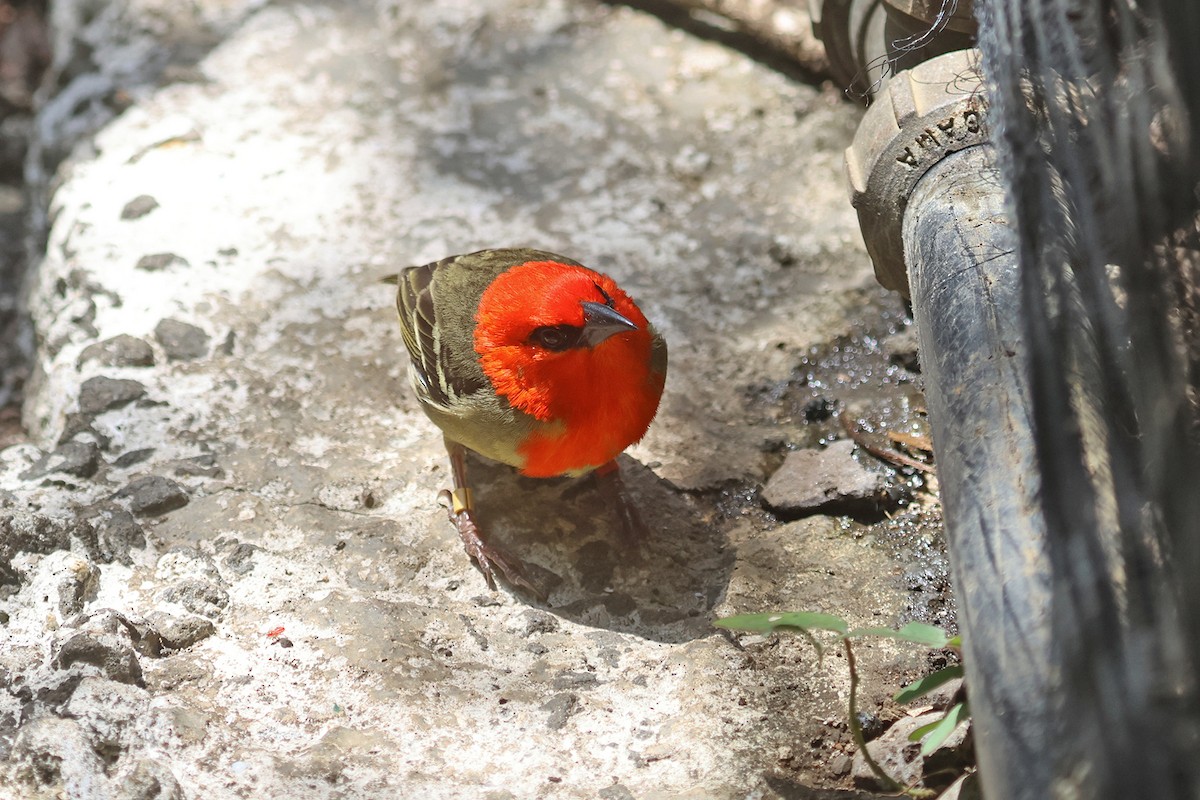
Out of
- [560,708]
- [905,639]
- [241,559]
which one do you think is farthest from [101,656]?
[905,639]

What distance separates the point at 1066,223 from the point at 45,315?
3735mm

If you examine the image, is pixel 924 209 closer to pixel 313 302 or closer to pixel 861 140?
pixel 861 140

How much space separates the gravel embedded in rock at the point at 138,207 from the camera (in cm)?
445

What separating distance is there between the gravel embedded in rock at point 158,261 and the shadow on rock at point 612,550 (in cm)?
149

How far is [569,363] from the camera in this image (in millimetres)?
3004

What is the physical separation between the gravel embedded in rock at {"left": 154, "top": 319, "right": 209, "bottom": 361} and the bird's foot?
1236mm

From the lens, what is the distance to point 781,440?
11.9ft

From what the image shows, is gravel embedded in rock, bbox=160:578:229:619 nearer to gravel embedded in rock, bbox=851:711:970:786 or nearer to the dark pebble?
the dark pebble

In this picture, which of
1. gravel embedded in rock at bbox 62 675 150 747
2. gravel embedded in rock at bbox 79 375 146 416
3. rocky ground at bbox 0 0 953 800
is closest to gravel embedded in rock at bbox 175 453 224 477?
rocky ground at bbox 0 0 953 800

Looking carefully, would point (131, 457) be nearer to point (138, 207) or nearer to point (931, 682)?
point (138, 207)

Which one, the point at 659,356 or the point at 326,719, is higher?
the point at 659,356

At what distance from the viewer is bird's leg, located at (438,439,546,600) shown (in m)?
3.18

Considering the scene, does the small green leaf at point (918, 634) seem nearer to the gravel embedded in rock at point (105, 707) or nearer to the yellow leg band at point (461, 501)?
the yellow leg band at point (461, 501)

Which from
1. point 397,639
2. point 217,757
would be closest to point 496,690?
point 397,639
